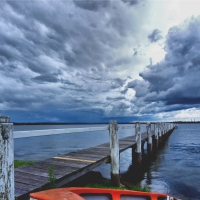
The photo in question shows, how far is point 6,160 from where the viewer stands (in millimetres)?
2545

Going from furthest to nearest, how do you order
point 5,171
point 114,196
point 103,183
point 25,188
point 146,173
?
point 146,173 → point 103,183 → point 114,196 → point 25,188 → point 5,171

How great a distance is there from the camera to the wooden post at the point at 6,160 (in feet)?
8.18

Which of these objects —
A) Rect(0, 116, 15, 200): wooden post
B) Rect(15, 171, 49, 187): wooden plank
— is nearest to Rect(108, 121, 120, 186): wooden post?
Rect(15, 171, 49, 187): wooden plank

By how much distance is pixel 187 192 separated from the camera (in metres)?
7.97

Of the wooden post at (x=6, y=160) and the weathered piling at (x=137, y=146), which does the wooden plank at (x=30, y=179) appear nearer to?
the wooden post at (x=6, y=160)

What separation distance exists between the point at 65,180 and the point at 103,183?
306cm

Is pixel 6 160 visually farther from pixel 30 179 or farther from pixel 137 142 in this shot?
pixel 137 142

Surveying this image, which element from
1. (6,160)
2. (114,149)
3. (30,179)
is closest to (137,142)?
(114,149)

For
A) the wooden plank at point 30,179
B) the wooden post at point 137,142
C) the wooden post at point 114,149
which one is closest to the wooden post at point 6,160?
the wooden plank at point 30,179

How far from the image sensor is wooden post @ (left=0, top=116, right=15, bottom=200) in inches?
98.2

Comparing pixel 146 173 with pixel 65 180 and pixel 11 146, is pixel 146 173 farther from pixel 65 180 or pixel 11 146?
pixel 11 146

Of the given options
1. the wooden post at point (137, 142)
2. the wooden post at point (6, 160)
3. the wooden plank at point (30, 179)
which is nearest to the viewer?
the wooden post at point (6, 160)

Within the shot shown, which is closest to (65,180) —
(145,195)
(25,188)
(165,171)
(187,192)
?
(25,188)

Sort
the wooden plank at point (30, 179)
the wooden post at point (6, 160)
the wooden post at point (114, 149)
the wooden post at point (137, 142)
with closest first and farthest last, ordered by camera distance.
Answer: the wooden post at point (6, 160) < the wooden plank at point (30, 179) < the wooden post at point (114, 149) < the wooden post at point (137, 142)
